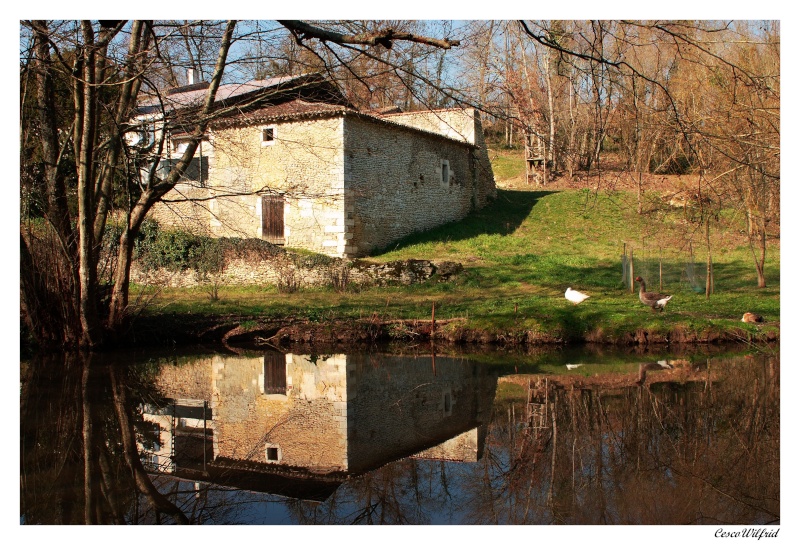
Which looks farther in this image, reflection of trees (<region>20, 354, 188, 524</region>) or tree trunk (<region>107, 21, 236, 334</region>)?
tree trunk (<region>107, 21, 236, 334</region>)

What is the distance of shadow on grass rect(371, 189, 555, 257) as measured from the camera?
2189cm

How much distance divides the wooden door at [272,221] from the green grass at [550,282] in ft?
10.6

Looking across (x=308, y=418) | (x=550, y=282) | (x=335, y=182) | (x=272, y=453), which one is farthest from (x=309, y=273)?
(x=272, y=453)

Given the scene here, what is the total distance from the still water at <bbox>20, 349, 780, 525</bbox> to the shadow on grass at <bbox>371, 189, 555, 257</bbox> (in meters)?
12.3

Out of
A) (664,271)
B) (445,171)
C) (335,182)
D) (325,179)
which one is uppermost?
(445,171)

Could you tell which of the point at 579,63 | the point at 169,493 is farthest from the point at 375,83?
the point at 169,493

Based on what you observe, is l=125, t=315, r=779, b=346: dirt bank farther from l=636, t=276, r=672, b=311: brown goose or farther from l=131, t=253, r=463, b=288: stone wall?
l=131, t=253, r=463, b=288: stone wall

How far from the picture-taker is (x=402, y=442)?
5984mm

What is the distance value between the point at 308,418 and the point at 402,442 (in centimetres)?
116

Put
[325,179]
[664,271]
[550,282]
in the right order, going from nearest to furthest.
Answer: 1. [550,282]
2. [664,271]
3. [325,179]

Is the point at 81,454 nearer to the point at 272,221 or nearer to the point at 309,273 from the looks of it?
the point at 309,273

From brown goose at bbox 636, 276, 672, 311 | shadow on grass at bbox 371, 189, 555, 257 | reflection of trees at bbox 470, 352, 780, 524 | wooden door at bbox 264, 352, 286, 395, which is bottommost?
reflection of trees at bbox 470, 352, 780, 524

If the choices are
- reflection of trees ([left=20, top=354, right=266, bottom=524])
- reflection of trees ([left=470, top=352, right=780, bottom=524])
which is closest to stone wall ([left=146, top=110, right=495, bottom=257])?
reflection of trees ([left=20, top=354, right=266, bottom=524])

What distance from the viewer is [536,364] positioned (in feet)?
30.2
